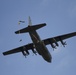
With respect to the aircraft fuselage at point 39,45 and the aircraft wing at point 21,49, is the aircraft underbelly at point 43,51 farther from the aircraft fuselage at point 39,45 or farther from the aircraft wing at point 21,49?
the aircraft wing at point 21,49

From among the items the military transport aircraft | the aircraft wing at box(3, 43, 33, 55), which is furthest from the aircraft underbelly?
the aircraft wing at box(3, 43, 33, 55)

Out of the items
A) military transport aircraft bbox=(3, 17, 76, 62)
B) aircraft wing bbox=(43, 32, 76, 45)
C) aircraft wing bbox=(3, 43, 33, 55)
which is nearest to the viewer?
military transport aircraft bbox=(3, 17, 76, 62)

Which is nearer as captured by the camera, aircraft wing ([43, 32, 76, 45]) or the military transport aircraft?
the military transport aircraft

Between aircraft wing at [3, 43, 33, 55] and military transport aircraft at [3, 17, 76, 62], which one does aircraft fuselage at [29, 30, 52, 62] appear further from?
aircraft wing at [3, 43, 33, 55]

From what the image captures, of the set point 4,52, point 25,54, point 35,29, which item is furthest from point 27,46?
point 35,29

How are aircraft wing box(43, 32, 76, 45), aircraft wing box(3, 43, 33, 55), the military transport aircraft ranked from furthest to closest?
aircraft wing box(3, 43, 33, 55) < aircraft wing box(43, 32, 76, 45) < the military transport aircraft

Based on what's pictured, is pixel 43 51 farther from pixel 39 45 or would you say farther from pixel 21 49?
pixel 21 49

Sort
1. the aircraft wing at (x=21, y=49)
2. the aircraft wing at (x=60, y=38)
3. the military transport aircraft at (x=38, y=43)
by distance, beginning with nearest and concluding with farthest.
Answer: the military transport aircraft at (x=38, y=43) → the aircraft wing at (x=60, y=38) → the aircraft wing at (x=21, y=49)

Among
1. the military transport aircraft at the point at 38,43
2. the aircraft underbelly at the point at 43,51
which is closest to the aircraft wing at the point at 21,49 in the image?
the military transport aircraft at the point at 38,43

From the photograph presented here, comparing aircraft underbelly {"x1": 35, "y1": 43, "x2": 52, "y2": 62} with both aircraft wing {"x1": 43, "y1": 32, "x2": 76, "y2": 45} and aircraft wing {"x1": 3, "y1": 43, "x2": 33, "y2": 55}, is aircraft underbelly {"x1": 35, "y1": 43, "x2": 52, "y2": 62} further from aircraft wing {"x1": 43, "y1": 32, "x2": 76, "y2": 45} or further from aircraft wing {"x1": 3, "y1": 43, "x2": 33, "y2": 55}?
aircraft wing {"x1": 3, "y1": 43, "x2": 33, "y2": 55}

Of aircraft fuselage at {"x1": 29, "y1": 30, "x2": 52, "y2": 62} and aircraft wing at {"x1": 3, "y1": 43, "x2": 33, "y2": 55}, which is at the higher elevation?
aircraft fuselage at {"x1": 29, "y1": 30, "x2": 52, "y2": 62}

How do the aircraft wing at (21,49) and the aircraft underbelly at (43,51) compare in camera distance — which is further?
the aircraft wing at (21,49)

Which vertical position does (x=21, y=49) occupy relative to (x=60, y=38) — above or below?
below

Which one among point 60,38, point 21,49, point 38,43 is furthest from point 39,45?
point 21,49
